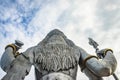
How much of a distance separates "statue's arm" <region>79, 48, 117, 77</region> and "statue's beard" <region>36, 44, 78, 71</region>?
28 centimetres

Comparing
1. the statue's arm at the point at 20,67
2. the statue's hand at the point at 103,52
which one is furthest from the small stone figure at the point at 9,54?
the statue's hand at the point at 103,52

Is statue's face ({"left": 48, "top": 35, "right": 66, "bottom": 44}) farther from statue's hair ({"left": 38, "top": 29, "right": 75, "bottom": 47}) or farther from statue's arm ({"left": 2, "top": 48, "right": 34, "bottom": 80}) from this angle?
statue's arm ({"left": 2, "top": 48, "right": 34, "bottom": 80})

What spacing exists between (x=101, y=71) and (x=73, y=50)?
963 mm

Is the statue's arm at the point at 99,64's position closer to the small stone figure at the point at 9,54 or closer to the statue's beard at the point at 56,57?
the statue's beard at the point at 56,57

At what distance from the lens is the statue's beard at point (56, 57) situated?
6477mm

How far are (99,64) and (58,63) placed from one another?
3.17 ft

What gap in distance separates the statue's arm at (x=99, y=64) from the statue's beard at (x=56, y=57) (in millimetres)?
278

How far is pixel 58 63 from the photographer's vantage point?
6512 millimetres

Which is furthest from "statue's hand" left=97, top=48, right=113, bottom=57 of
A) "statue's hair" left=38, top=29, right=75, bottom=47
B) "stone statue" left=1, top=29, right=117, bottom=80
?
"statue's hair" left=38, top=29, right=75, bottom=47

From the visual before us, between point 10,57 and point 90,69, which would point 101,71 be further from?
point 10,57

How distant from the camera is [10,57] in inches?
267

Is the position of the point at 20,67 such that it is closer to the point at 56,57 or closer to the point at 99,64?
the point at 56,57

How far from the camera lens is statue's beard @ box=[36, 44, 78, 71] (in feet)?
21.2

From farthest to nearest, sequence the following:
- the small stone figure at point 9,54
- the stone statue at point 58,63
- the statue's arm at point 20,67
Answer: the small stone figure at point 9,54, the stone statue at point 58,63, the statue's arm at point 20,67
